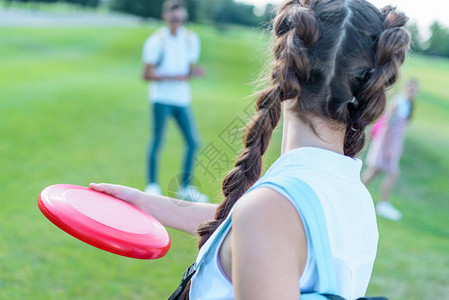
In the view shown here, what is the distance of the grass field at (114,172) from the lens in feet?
11.2

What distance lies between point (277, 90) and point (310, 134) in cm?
16

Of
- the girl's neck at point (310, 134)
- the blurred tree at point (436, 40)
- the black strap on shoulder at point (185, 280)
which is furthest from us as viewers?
the blurred tree at point (436, 40)

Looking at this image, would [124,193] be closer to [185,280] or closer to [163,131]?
[185,280]

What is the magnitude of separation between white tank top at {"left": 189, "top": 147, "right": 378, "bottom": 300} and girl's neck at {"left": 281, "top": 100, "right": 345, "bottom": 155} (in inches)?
1.3

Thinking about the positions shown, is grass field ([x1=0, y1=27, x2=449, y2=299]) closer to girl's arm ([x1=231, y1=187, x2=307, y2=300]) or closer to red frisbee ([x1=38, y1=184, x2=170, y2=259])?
red frisbee ([x1=38, y1=184, x2=170, y2=259])

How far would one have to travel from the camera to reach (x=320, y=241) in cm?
107

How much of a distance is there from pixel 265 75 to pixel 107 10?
200 ft

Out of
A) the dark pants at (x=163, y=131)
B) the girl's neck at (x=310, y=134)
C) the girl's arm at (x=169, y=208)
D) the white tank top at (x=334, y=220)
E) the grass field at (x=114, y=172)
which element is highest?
the girl's neck at (x=310, y=134)

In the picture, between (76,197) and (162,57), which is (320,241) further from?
(162,57)

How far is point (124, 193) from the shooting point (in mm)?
1833

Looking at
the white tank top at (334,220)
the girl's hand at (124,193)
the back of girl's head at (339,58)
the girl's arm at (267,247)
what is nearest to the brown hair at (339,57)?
the back of girl's head at (339,58)

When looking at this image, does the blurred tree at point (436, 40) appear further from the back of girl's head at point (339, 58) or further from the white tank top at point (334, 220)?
the white tank top at point (334, 220)

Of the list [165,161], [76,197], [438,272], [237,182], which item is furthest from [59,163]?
[237,182]

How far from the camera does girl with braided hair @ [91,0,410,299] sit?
1016 mm
